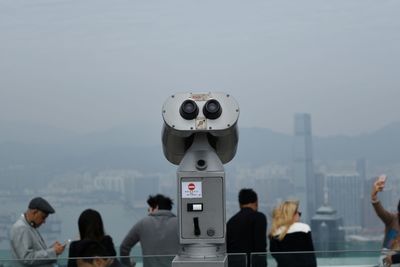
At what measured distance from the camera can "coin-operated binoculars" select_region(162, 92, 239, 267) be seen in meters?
4.38

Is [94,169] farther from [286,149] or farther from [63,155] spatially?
[286,149]

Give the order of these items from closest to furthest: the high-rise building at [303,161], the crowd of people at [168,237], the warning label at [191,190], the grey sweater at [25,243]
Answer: the warning label at [191,190] < the crowd of people at [168,237] < the grey sweater at [25,243] < the high-rise building at [303,161]

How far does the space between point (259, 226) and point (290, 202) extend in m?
0.23

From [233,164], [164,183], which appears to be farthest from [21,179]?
[233,164]

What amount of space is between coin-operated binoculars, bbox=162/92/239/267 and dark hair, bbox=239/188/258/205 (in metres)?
1.37

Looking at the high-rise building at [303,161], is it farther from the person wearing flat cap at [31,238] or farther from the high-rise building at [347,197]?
the person wearing flat cap at [31,238]

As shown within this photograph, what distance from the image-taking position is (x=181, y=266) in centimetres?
443

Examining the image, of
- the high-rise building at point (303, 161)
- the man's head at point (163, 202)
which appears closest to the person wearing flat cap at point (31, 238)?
the man's head at point (163, 202)

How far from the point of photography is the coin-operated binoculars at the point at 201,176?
14.4ft

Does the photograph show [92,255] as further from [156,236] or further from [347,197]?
[347,197]

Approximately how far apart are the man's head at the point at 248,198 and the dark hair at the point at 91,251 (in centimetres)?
129

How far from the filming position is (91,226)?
5.16 metres

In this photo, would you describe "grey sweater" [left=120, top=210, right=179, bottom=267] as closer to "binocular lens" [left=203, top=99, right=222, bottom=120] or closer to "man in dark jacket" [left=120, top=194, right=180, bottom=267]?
"man in dark jacket" [left=120, top=194, right=180, bottom=267]

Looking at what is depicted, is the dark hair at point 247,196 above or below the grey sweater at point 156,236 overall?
above
